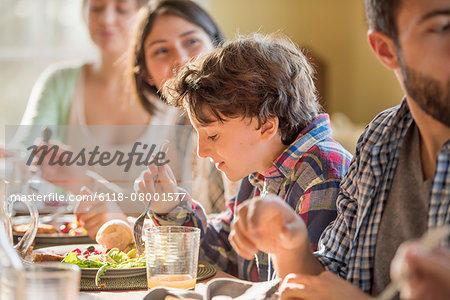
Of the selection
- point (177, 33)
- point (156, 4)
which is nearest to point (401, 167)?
point (177, 33)

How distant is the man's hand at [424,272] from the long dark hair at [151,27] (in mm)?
1728

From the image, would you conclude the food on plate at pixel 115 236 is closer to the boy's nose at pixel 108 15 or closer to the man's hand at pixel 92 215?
the man's hand at pixel 92 215

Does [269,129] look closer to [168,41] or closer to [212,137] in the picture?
[212,137]

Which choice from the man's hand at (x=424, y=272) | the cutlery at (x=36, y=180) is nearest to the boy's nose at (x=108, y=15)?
the cutlery at (x=36, y=180)

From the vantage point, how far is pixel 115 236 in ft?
4.57

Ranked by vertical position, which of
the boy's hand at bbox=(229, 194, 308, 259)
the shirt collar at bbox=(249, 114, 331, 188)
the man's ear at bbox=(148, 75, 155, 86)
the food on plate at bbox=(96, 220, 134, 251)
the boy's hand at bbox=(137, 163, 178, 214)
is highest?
the man's ear at bbox=(148, 75, 155, 86)

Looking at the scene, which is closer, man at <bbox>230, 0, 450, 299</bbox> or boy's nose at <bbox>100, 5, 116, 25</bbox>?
man at <bbox>230, 0, 450, 299</bbox>

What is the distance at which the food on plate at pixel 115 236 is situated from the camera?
1.39 m

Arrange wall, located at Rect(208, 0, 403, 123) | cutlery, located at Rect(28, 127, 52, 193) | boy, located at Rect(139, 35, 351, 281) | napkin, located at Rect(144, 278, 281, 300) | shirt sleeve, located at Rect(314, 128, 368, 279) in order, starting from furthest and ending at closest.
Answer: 1. wall, located at Rect(208, 0, 403, 123)
2. cutlery, located at Rect(28, 127, 52, 193)
3. boy, located at Rect(139, 35, 351, 281)
4. shirt sleeve, located at Rect(314, 128, 368, 279)
5. napkin, located at Rect(144, 278, 281, 300)

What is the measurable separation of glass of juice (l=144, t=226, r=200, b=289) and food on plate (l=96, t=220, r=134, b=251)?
316 mm

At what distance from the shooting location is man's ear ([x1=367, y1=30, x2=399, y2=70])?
86 centimetres

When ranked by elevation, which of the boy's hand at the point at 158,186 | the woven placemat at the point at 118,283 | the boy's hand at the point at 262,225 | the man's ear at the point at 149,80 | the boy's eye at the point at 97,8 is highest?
the boy's eye at the point at 97,8

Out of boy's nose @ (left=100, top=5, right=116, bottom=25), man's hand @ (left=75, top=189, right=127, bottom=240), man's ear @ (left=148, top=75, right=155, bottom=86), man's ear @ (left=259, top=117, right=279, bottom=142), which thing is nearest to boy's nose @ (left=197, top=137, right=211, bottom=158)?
man's ear @ (left=259, top=117, right=279, bottom=142)

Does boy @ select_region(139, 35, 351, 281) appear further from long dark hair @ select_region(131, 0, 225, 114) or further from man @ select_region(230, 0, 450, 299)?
long dark hair @ select_region(131, 0, 225, 114)
